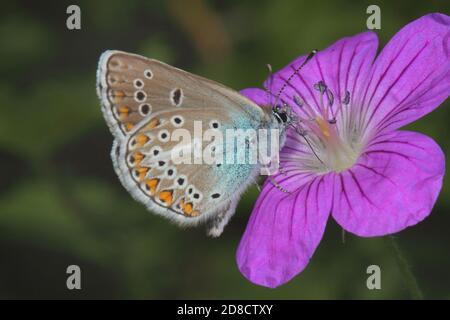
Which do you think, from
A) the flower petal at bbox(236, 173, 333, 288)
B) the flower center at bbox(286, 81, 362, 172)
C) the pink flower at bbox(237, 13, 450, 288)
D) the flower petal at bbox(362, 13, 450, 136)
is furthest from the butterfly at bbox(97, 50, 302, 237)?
the flower petal at bbox(362, 13, 450, 136)

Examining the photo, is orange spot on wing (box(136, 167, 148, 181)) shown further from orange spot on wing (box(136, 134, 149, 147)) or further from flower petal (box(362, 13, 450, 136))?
flower petal (box(362, 13, 450, 136))

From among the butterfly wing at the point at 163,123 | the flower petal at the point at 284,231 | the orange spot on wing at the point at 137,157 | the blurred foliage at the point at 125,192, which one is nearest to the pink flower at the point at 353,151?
the flower petal at the point at 284,231

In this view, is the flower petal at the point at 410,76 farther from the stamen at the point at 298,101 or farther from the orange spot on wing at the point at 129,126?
the orange spot on wing at the point at 129,126

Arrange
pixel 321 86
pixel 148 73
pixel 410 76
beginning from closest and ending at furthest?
pixel 148 73, pixel 410 76, pixel 321 86

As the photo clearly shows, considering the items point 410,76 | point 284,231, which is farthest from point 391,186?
point 410,76

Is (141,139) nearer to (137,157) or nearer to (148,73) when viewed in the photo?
(137,157)

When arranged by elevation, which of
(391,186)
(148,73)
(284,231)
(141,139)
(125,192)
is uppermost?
(148,73)
